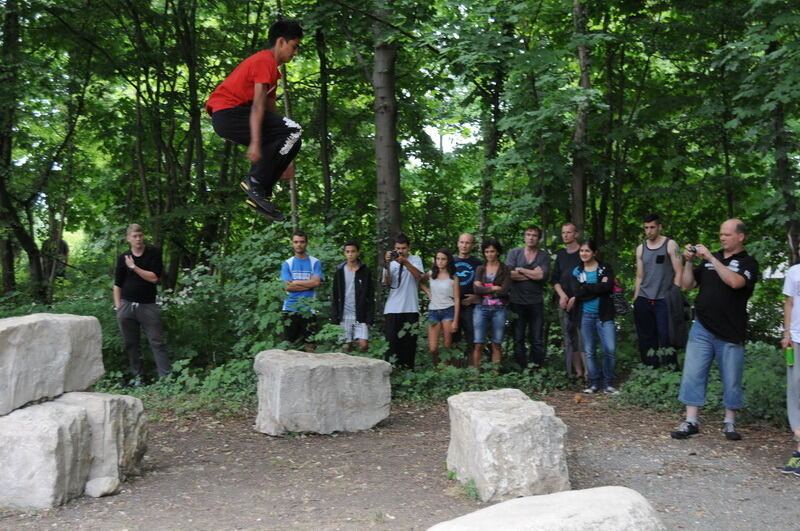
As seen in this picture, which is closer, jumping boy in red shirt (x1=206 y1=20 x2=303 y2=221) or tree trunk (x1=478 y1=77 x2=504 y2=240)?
jumping boy in red shirt (x1=206 y1=20 x2=303 y2=221)

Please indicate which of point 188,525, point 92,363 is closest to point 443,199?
point 92,363

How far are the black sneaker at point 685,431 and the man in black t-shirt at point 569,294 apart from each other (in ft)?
6.33

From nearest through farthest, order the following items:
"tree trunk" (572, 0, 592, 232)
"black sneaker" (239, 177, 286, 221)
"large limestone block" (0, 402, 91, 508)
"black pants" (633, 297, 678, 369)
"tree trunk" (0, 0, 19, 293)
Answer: "large limestone block" (0, 402, 91, 508) → "black sneaker" (239, 177, 286, 221) → "black pants" (633, 297, 678, 369) → "tree trunk" (572, 0, 592, 232) → "tree trunk" (0, 0, 19, 293)

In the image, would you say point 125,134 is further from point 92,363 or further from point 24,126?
point 92,363

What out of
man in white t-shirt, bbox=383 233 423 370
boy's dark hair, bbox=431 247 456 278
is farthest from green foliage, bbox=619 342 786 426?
man in white t-shirt, bbox=383 233 423 370

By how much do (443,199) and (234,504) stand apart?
28.9 ft

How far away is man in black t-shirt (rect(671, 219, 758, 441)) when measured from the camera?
592cm

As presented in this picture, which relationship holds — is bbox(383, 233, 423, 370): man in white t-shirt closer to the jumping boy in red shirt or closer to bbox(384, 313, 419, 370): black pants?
bbox(384, 313, 419, 370): black pants

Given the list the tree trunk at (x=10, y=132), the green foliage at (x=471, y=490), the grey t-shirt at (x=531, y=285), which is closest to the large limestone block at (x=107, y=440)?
the green foliage at (x=471, y=490)

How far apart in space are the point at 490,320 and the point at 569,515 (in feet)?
19.3

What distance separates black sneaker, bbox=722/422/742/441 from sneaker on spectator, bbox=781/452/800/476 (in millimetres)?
774

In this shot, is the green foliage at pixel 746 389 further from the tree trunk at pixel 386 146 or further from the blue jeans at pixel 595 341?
the tree trunk at pixel 386 146

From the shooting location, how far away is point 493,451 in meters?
4.86

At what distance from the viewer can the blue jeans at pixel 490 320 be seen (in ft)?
27.4
